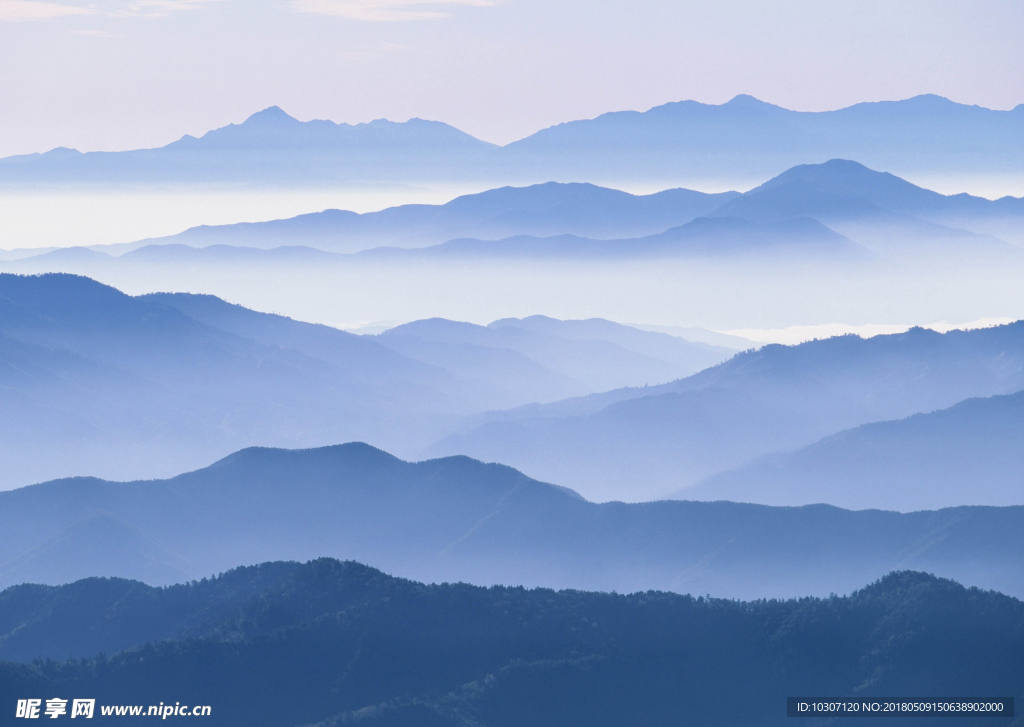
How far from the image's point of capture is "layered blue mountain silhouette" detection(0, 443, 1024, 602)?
168 metres

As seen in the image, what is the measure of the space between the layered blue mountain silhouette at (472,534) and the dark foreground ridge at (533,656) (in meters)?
70.5

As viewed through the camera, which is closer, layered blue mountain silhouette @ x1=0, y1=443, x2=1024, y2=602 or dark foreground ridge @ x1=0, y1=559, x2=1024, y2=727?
dark foreground ridge @ x1=0, y1=559, x2=1024, y2=727

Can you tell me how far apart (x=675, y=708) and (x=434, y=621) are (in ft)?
50.8

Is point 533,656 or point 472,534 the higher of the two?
point 472,534

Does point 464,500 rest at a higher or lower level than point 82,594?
higher

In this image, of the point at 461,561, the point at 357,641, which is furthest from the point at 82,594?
the point at 461,561

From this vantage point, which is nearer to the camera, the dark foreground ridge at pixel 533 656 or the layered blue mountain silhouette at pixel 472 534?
the dark foreground ridge at pixel 533 656

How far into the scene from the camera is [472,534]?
7274 inches

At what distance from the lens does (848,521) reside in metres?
179

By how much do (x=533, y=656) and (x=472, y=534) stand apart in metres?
97.7

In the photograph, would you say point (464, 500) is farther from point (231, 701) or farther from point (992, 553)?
point (231, 701)

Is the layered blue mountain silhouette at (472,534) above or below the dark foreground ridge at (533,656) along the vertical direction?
above

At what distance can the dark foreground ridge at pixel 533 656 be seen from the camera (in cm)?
8244

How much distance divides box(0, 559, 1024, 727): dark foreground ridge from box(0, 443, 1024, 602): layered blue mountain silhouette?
70524 mm
